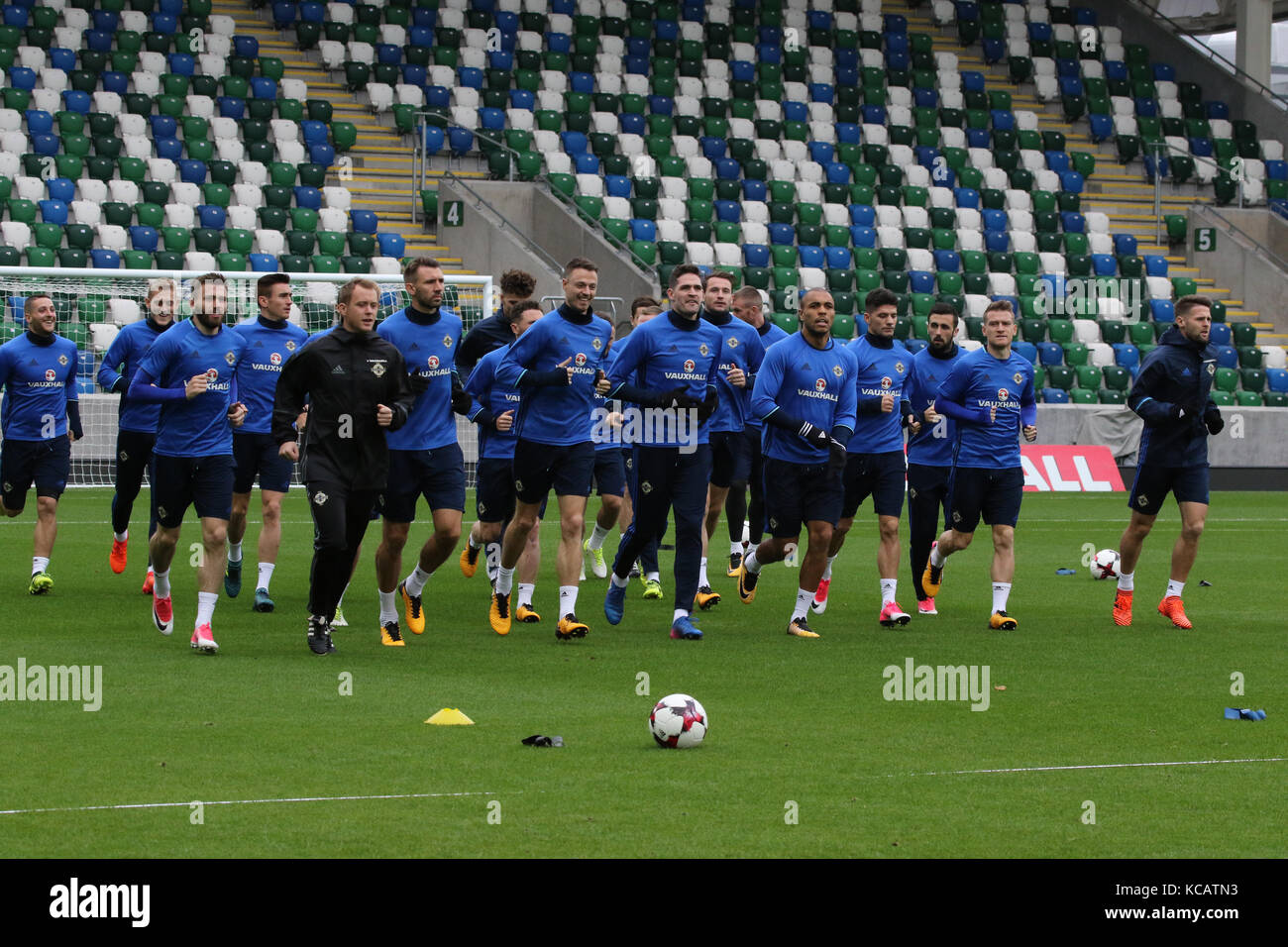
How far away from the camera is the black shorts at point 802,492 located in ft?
41.1

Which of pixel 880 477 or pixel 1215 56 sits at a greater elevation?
pixel 1215 56

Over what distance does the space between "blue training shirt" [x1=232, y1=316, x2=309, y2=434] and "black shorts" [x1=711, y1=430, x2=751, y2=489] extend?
11.4 ft

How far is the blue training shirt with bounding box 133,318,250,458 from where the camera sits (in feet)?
38.5

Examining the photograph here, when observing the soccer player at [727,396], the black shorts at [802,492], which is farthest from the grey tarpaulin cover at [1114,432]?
the black shorts at [802,492]

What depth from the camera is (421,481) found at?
12.1 m

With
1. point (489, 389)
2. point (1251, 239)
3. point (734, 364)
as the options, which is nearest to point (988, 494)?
point (734, 364)

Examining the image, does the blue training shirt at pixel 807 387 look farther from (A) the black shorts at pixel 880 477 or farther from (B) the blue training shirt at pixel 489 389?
(B) the blue training shirt at pixel 489 389

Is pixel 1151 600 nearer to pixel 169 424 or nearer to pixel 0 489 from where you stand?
pixel 169 424

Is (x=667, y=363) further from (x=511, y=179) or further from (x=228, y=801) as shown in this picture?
(x=511, y=179)

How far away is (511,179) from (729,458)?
59.4ft

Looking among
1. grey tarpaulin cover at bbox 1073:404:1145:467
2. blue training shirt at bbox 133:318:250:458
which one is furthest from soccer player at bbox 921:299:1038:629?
grey tarpaulin cover at bbox 1073:404:1145:467

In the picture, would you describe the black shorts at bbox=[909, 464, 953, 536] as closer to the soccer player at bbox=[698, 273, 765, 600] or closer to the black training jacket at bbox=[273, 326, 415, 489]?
the soccer player at bbox=[698, 273, 765, 600]

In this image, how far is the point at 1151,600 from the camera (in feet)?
51.0
